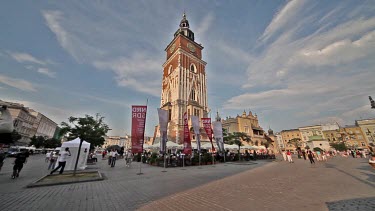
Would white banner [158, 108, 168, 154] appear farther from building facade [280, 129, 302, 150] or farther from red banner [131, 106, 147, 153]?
building facade [280, 129, 302, 150]

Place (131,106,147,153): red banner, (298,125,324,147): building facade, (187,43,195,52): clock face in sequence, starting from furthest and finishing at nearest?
(298,125,324,147): building facade, (187,43,195,52): clock face, (131,106,147,153): red banner

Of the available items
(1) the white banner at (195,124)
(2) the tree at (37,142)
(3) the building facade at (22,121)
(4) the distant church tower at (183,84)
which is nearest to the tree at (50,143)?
(2) the tree at (37,142)

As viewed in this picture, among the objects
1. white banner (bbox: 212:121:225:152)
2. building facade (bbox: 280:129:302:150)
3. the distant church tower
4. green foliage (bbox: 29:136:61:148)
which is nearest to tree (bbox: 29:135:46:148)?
green foliage (bbox: 29:136:61:148)

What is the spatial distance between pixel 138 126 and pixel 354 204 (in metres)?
11.6

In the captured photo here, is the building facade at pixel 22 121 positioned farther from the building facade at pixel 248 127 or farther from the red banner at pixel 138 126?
the building facade at pixel 248 127

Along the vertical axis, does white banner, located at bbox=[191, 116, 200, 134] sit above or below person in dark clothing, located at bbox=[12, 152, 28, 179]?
above

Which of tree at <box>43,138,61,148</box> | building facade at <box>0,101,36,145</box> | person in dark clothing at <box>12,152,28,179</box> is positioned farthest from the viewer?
tree at <box>43,138,61,148</box>

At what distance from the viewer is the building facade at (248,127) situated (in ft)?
175

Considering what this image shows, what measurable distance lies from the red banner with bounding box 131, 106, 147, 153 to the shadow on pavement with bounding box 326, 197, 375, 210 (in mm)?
10585

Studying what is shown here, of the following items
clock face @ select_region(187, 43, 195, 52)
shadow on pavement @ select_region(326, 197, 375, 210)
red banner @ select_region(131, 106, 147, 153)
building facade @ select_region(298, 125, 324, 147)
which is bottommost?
shadow on pavement @ select_region(326, 197, 375, 210)

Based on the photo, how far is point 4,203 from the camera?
4.78m

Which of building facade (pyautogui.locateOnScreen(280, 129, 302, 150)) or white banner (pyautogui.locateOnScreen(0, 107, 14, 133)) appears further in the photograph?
building facade (pyautogui.locateOnScreen(280, 129, 302, 150))

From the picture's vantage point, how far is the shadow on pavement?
4.04m

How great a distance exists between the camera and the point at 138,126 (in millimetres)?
12117
